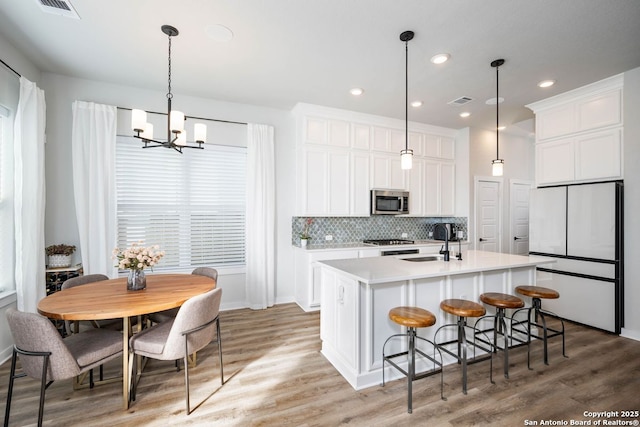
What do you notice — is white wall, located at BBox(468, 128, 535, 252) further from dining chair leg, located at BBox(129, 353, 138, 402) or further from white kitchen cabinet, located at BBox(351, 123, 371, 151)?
dining chair leg, located at BBox(129, 353, 138, 402)

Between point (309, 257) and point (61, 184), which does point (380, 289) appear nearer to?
point (309, 257)

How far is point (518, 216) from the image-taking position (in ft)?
18.4

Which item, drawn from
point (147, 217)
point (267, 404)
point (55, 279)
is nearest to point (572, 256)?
point (267, 404)

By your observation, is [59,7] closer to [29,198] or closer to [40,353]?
[29,198]

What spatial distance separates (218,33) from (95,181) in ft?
7.53

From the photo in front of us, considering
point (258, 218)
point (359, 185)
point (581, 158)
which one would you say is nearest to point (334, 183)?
point (359, 185)

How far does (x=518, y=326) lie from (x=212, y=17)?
4195 millimetres

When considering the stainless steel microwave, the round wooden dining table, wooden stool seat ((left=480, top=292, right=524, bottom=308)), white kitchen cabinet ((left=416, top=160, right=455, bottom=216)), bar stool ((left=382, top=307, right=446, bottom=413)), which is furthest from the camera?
white kitchen cabinet ((left=416, top=160, right=455, bottom=216))

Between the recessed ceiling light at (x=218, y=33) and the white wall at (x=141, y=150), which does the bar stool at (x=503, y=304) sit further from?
the recessed ceiling light at (x=218, y=33)

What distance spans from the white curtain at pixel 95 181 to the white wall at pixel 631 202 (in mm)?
5936

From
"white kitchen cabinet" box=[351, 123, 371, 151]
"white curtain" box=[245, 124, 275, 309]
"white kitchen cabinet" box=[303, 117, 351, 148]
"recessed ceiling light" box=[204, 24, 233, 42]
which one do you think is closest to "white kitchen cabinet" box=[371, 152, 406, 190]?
"white kitchen cabinet" box=[351, 123, 371, 151]

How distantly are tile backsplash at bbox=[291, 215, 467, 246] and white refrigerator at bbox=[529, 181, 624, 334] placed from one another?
1.42m

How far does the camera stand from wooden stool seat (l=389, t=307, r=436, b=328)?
6.57 ft

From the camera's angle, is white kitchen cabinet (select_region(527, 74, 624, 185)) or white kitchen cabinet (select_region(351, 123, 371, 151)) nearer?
white kitchen cabinet (select_region(527, 74, 624, 185))
